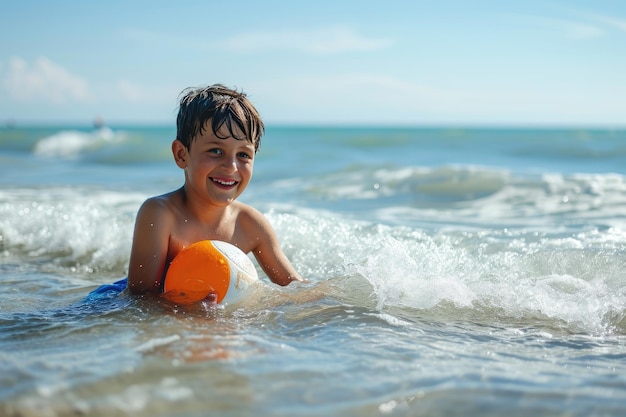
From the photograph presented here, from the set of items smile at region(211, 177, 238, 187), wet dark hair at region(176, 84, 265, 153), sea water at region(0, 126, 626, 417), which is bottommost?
sea water at region(0, 126, 626, 417)

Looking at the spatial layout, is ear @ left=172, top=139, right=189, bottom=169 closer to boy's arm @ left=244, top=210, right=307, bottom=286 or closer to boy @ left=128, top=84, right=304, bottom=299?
boy @ left=128, top=84, right=304, bottom=299

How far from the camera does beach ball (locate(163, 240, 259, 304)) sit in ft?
12.9

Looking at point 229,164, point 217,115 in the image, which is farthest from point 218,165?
point 217,115

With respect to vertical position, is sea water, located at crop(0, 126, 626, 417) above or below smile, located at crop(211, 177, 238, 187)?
below

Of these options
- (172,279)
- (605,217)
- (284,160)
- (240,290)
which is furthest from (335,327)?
(284,160)

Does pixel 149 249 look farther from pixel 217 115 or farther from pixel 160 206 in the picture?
pixel 217 115

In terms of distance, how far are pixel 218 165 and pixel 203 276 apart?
2.17ft

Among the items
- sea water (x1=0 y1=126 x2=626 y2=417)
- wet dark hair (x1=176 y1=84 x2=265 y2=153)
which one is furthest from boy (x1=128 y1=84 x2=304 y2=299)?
sea water (x1=0 y1=126 x2=626 y2=417)

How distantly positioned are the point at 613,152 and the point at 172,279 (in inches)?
736

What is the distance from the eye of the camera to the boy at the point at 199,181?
4.07m

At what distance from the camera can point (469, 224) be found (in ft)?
27.1

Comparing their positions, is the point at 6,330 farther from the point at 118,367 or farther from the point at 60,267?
the point at 60,267

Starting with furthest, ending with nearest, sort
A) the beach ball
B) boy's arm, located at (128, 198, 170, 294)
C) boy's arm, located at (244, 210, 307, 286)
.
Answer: boy's arm, located at (244, 210, 307, 286)
boy's arm, located at (128, 198, 170, 294)
the beach ball

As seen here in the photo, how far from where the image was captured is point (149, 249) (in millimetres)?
4051
